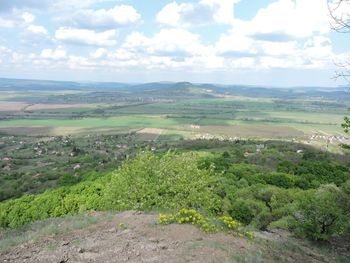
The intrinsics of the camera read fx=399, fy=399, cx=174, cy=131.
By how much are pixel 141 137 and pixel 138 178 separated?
136823 millimetres

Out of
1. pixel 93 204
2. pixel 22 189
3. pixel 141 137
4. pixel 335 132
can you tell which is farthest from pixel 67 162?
pixel 335 132

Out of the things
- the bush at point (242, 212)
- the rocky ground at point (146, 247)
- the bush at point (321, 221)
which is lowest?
the bush at point (242, 212)

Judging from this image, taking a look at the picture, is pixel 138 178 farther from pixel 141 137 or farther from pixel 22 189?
pixel 141 137

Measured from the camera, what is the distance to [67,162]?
114312 millimetres

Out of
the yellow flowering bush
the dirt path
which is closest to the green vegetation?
the yellow flowering bush

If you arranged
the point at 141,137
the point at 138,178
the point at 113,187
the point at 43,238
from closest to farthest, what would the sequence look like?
1. the point at 43,238
2. the point at 138,178
3. the point at 113,187
4. the point at 141,137

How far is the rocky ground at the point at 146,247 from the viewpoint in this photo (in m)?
14.5

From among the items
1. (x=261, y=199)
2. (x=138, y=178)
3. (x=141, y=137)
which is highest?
(x=138, y=178)

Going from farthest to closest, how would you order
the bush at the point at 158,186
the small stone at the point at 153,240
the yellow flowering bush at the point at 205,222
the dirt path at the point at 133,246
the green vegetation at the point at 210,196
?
the bush at the point at 158,186 < the green vegetation at the point at 210,196 < the yellow flowering bush at the point at 205,222 < the small stone at the point at 153,240 < the dirt path at the point at 133,246

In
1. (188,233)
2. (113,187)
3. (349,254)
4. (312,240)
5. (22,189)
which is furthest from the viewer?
(22,189)

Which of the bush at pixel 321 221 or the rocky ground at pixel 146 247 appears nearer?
the rocky ground at pixel 146 247

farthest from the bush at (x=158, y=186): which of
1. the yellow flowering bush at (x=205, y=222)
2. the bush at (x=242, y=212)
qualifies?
the bush at (x=242, y=212)

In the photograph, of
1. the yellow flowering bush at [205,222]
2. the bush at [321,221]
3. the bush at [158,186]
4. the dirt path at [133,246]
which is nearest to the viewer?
the dirt path at [133,246]

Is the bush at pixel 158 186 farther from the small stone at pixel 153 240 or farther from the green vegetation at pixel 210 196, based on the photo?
the small stone at pixel 153 240
